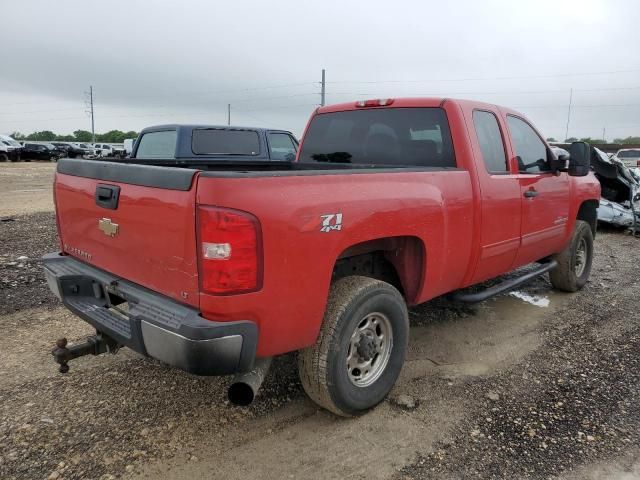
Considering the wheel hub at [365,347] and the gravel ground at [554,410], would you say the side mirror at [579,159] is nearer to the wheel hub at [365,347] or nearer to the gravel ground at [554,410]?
the gravel ground at [554,410]

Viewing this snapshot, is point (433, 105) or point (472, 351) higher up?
point (433, 105)

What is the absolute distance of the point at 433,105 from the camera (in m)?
3.83

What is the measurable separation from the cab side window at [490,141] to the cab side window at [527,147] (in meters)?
0.26

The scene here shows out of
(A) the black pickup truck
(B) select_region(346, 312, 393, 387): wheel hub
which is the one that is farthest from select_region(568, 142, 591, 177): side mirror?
(A) the black pickup truck

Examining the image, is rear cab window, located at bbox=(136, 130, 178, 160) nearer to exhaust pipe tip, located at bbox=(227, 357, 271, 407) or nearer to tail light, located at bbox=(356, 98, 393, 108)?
tail light, located at bbox=(356, 98, 393, 108)

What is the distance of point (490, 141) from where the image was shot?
4.02 metres

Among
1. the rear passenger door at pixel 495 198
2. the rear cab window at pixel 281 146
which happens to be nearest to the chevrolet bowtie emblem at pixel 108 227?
the rear passenger door at pixel 495 198

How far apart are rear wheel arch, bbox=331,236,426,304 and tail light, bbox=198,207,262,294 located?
3.16ft

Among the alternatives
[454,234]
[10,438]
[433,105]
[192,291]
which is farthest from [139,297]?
[433,105]

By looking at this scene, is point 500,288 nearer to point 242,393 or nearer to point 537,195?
point 537,195

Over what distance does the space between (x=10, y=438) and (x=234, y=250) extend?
1.83 m

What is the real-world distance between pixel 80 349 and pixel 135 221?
88cm

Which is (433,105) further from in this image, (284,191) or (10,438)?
(10,438)

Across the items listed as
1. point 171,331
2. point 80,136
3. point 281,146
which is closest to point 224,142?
point 281,146
